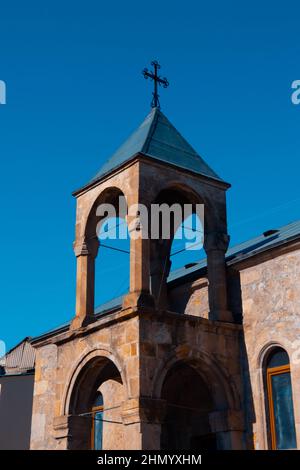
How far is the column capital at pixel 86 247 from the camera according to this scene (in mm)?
15998

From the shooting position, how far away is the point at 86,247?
1602cm

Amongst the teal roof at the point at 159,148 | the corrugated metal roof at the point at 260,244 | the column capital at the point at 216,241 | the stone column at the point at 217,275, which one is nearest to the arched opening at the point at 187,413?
the stone column at the point at 217,275

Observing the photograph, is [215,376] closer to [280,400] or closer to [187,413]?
[280,400]

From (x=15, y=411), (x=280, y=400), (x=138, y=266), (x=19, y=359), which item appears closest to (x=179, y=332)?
(x=138, y=266)

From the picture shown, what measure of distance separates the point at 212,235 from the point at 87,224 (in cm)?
296

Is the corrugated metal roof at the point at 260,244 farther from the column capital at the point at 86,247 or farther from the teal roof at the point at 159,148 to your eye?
the column capital at the point at 86,247

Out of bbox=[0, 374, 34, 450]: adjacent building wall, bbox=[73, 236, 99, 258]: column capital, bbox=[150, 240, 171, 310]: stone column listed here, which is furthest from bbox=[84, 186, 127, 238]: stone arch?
bbox=[0, 374, 34, 450]: adjacent building wall

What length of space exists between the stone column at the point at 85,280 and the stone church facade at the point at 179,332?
0.03m

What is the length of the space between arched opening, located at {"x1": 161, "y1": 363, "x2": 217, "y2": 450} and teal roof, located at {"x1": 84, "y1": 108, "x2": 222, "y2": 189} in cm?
481

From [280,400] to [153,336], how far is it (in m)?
2.90

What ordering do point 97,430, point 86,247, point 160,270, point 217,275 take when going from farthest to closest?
point 97,430
point 160,270
point 86,247
point 217,275
